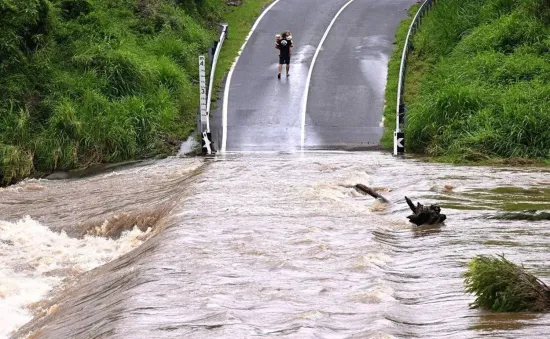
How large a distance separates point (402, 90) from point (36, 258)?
1466 centimetres

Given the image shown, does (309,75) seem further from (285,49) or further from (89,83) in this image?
(89,83)

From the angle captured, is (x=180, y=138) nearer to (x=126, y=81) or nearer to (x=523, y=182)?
(x=126, y=81)

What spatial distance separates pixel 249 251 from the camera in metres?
13.4

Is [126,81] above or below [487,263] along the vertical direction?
above

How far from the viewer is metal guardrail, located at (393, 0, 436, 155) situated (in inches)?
931

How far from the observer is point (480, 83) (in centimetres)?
2602

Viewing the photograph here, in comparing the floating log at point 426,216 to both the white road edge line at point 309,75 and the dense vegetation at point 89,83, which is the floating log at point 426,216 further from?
the dense vegetation at point 89,83

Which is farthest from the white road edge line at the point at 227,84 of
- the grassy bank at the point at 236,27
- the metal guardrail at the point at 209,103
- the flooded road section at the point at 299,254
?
the flooded road section at the point at 299,254

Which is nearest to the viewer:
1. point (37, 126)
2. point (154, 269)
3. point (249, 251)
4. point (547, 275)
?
point (547, 275)

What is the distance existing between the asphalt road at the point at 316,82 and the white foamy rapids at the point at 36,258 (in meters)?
8.05

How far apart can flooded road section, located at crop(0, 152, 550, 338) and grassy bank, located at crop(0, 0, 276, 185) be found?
9.64ft

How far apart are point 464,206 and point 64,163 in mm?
11334

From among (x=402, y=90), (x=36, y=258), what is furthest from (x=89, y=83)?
(x=36, y=258)

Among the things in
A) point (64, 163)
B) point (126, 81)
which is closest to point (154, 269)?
point (64, 163)
